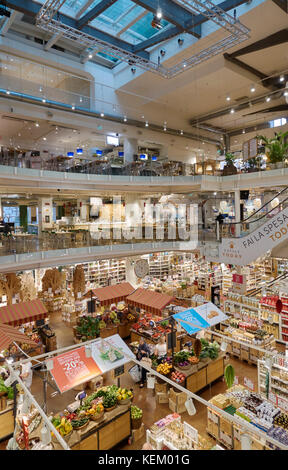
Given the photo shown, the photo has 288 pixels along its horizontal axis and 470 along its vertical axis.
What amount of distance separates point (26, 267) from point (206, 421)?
7.91m

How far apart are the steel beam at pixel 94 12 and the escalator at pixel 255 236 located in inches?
316

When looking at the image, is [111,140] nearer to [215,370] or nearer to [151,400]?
[215,370]

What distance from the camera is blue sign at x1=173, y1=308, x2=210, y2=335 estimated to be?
647 centimetres

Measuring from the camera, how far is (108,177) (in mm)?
13188

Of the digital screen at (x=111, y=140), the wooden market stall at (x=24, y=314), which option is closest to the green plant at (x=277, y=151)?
the digital screen at (x=111, y=140)

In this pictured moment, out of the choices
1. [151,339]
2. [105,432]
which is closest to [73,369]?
[105,432]

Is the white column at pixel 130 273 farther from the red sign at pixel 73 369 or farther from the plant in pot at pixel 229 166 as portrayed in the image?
the red sign at pixel 73 369

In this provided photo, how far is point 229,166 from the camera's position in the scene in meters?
13.5

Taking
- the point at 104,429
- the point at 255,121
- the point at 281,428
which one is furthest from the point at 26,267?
the point at 255,121

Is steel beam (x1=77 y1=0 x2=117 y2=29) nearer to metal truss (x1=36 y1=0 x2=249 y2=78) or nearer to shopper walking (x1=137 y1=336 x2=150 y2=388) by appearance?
metal truss (x1=36 y1=0 x2=249 y2=78)

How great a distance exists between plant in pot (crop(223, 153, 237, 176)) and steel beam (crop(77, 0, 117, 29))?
7542 mm

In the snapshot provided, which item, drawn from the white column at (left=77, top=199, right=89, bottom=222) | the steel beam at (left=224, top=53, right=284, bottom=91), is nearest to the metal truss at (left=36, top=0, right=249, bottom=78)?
the steel beam at (left=224, top=53, right=284, bottom=91)

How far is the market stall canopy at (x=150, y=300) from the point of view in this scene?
30.8ft
